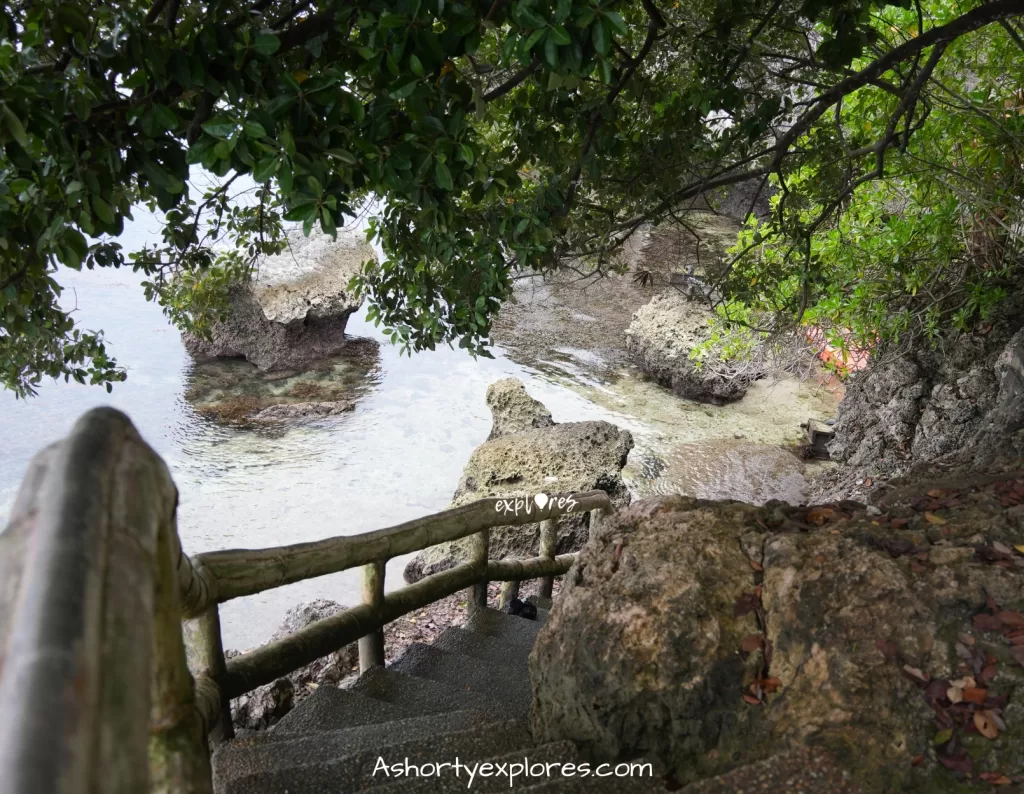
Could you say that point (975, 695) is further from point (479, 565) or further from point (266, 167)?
point (479, 565)

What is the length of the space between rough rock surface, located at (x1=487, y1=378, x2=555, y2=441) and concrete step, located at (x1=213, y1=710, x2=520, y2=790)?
6.06 m

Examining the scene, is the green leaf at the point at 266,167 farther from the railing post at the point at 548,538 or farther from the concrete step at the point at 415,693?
the railing post at the point at 548,538

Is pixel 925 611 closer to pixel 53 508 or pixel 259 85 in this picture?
pixel 53 508

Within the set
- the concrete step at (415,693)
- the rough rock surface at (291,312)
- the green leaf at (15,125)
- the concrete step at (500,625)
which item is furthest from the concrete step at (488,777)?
the rough rock surface at (291,312)

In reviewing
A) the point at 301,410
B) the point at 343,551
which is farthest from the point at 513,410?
the point at 343,551

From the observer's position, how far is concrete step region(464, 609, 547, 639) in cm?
424

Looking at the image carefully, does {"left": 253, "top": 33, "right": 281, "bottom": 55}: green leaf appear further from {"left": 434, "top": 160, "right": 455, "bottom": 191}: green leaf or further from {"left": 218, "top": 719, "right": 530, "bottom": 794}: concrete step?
{"left": 218, "top": 719, "right": 530, "bottom": 794}: concrete step

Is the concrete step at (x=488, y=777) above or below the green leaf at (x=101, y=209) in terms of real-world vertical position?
below

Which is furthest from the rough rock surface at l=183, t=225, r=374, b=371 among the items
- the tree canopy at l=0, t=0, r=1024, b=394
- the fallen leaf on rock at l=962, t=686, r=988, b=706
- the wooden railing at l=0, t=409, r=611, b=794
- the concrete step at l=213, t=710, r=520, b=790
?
the wooden railing at l=0, t=409, r=611, b=794

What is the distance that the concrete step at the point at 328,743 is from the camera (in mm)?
2406

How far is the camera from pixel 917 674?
204 centimetres

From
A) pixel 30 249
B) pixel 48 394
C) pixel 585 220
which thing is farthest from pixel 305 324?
pixel 30 249

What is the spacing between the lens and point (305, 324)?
12977 millimetres

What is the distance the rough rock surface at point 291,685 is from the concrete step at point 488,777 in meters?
1.32
